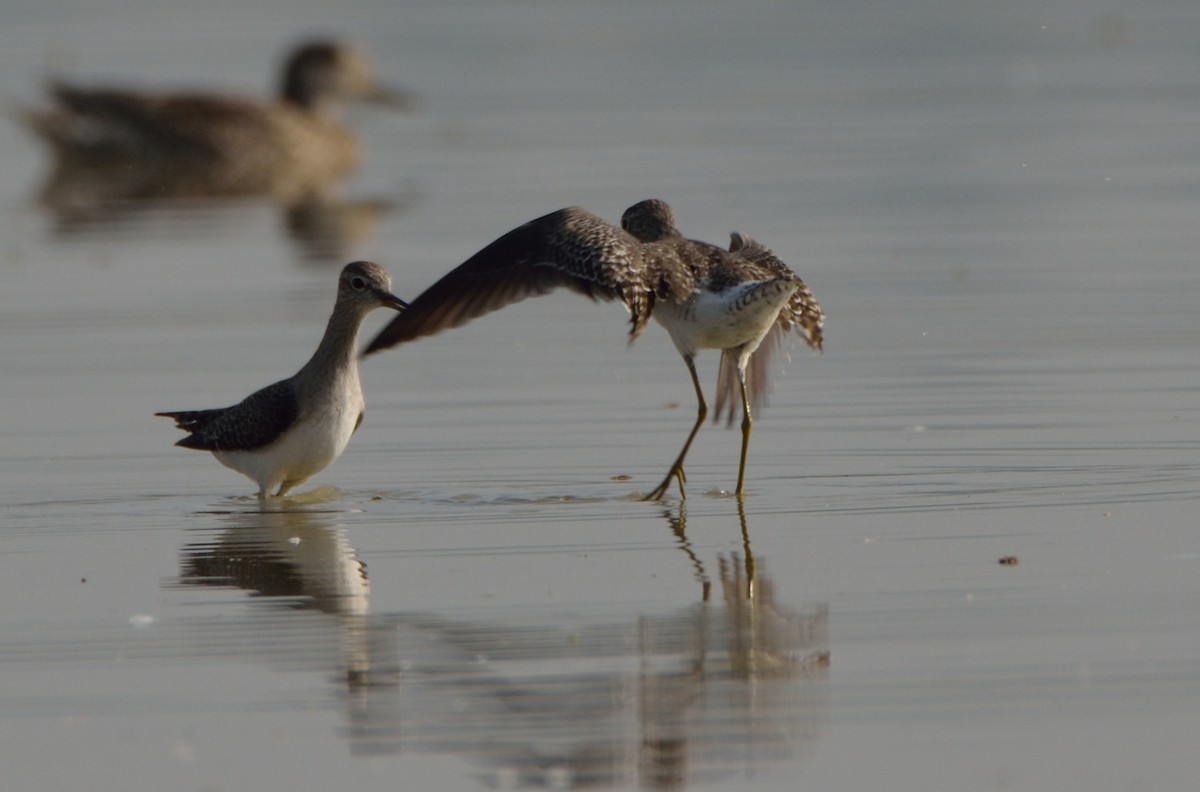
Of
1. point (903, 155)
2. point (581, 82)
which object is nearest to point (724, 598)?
point (903, 155)

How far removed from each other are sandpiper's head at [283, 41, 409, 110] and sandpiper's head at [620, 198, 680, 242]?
1544 cm

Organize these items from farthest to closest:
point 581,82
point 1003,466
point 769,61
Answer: point 769,61
point 581,82
point 1003,466

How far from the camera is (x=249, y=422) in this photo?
30.1 feet

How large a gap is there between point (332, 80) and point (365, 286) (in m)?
15.7

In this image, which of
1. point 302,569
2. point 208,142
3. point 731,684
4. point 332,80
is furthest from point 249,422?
point 332,80

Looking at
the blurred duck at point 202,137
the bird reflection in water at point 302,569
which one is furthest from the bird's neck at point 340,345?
the blurred duck at point 202,137

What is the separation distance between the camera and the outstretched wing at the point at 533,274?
8.47 meters

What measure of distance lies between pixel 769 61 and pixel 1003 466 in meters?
21.4

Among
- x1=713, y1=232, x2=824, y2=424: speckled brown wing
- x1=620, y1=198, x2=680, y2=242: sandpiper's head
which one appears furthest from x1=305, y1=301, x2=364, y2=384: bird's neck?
x1=713, y1=232, x2=824, y2=424: speckled brown wing

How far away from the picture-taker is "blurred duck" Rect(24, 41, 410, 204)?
22891 mm

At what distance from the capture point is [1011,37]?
32.2m

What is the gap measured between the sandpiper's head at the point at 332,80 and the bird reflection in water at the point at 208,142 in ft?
0.04

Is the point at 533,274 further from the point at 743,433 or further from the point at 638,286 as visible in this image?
the point at 743,433

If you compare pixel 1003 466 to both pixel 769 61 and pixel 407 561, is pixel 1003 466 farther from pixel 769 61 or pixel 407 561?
pixel 769 61
